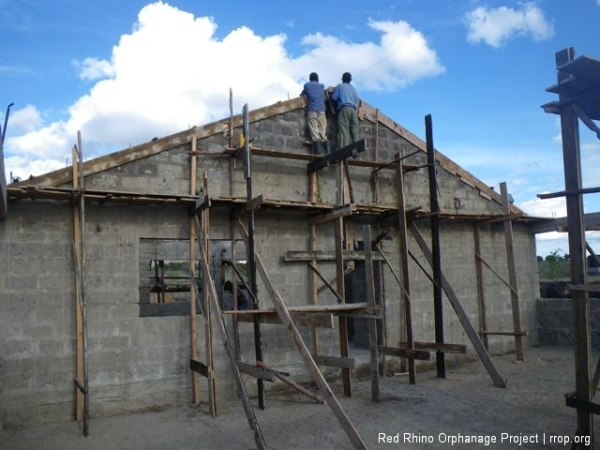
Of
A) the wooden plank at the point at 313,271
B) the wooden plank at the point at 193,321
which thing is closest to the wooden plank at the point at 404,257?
the wooden plank at the point at 313,271

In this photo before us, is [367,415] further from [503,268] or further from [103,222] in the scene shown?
[503,268]

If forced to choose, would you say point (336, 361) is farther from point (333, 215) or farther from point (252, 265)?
point (333, 215)

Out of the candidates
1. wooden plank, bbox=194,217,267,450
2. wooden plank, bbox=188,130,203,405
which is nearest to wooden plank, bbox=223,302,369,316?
wooden plank, bbox=194,217,267,450

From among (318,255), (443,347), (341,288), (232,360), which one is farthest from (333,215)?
(232,360)

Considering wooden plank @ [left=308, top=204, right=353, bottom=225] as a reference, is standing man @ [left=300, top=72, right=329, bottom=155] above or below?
above

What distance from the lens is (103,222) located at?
25.6 feet

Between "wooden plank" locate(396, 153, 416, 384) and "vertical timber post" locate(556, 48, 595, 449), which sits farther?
"wooden plank" locate(396, 153, 416, 384)

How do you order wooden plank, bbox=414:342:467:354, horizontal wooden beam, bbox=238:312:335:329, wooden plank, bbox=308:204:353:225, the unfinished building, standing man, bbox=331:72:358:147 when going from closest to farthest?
horizontal wooden beam, bbox=238:312:335:329 < the unfinished building < wooden plank, bbox=414:342:467:354 < wooden plank, bbox=308:204:353:225 < standing man, bbox=331:72:358:147

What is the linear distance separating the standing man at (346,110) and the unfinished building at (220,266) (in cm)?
32

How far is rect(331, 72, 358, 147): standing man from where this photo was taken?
986 cm

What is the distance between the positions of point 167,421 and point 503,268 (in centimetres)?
842

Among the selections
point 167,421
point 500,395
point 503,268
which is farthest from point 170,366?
point 503,268

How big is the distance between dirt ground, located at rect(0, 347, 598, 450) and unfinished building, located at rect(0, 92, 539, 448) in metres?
0.35

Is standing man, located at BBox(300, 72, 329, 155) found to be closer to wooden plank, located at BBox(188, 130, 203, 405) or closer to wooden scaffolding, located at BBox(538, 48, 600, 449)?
wooden plank, located at BBox(188, 130, 203, 405)
